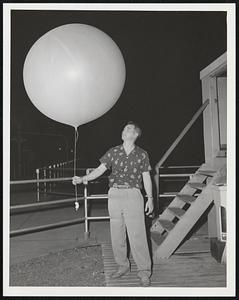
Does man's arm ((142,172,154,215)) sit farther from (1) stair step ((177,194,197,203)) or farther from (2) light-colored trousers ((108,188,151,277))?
(1) stair step ((177,194,197,203))

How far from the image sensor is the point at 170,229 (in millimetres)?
4613

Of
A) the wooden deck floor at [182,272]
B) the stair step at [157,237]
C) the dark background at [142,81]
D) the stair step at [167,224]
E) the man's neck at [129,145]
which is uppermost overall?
the dark background at [142,81]

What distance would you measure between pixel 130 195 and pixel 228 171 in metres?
1.00

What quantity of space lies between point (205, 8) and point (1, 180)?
2.59m

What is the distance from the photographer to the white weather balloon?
323cm

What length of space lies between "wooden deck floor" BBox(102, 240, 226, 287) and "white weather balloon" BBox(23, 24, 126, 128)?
183cm

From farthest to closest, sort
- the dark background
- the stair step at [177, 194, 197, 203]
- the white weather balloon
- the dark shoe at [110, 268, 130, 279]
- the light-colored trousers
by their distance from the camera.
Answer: the dark background → the stair step at [177, 194, 197, 203] → the dark shoe at [110, 268, 130, 279] → the light-colored trousers → the white weather balloon

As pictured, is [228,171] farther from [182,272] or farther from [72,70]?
[72,70]

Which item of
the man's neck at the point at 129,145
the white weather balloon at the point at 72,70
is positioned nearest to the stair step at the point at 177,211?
the man's neck at the point at 129,145

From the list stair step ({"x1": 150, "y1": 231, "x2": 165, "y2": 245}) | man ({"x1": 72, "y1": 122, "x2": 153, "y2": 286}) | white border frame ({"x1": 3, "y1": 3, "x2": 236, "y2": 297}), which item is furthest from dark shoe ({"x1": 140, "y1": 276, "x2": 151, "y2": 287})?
stair step ({"x1": 150, "y1": 231, "x2": 165, "y2": 245})

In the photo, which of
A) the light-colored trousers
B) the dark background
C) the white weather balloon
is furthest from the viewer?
the dark background

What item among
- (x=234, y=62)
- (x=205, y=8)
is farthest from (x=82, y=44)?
(x=234, y=62)

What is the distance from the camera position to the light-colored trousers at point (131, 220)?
11.4 feet

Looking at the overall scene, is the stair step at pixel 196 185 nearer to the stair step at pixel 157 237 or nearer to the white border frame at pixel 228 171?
the stair step at pixel 157 237
